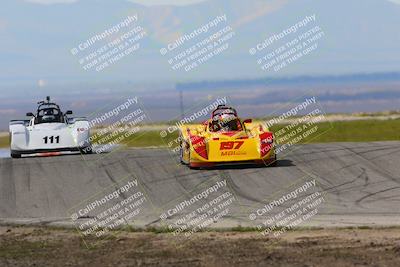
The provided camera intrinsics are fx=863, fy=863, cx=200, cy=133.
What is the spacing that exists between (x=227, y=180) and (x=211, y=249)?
7449mm

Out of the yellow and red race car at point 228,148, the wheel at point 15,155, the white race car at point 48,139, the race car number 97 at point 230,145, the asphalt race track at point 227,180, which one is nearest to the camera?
the asphalt race track at point 227,180

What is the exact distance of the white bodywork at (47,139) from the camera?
26.5 metres

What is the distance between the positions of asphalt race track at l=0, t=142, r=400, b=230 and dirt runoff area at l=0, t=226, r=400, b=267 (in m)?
1.19

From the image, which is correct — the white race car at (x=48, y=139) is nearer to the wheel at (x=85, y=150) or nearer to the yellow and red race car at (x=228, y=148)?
the wheel at (x=85, y=150)

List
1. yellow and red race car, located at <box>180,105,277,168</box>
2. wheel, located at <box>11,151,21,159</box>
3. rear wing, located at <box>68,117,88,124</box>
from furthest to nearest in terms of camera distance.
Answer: rear wing, located at <box>68,117,88,124</box>
wheel, located at <box>11,151,21,159</box>
yellow and red race car, located at <box>180,105,277,168</box>

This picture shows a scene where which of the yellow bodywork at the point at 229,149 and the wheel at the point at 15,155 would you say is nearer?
the yellow bodywork at the point at 229,149

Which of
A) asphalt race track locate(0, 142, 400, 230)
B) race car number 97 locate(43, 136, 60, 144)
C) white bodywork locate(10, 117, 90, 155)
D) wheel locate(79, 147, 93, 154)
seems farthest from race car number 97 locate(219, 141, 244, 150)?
race car number 97 locate(43, 136, 60, 144)

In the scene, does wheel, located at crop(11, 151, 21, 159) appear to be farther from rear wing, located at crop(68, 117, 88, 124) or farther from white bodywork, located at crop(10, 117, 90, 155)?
rear wing, located at crop(68, 117, 88, 124)

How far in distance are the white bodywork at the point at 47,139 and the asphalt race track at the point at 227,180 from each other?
189 cm

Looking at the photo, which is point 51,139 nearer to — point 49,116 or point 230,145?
point 49,116

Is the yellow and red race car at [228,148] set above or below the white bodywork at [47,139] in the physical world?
below

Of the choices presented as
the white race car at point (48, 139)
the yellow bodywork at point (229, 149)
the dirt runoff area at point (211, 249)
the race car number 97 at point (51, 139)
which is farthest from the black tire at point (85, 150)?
the dirt runoff area at point (211, 249)

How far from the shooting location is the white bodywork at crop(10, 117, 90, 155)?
26.5 metres

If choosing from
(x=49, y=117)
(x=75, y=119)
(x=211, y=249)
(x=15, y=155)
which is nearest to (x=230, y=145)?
(x=15, y=155)
